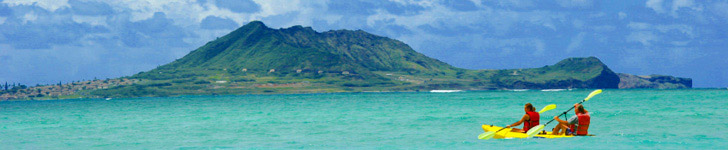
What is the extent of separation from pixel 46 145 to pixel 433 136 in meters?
23.3

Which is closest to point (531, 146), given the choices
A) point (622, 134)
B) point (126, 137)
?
point (622, 134)

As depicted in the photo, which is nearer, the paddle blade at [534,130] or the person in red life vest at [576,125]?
the paddle blade at [534,130]

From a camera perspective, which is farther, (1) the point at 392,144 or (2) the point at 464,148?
(1) the point at 392,144

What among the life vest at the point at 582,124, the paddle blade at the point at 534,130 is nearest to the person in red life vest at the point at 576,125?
the life vest at the point at 582,124

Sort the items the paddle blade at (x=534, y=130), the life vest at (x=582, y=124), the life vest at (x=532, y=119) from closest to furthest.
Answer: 1. the paddle blade at (x=534, y=130)
2. the life vest at (x=582, y=124)
3. the life vest at (x=532, y=119)

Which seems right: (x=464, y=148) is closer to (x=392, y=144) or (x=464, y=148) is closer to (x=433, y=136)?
(x=392, y=144)

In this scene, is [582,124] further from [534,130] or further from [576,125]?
[534,130]

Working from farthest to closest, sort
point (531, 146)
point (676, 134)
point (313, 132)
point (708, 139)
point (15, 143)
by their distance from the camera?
point (313, 132), point (15, 143), point (676, 134), point (708, 139), point (531, 146)

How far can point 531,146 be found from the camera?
111 feet

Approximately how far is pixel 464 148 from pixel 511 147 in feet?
7.74

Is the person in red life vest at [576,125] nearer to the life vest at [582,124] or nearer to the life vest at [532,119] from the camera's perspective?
the life vest at [582,124]

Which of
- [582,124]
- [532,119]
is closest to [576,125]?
[582,124]

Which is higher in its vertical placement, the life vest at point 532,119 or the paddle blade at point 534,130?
the life vest at point 532,119

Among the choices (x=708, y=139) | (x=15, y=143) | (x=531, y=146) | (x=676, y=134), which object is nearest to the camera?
(x=531, y=146)
